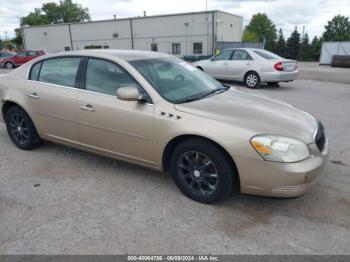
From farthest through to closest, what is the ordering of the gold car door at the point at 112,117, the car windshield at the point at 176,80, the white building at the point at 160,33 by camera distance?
the white building at the point at 160,33
the car windshield at the point at 176,80
the gold car door at the point at 112,117

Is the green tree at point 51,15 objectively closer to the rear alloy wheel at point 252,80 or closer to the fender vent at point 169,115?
the rear alloy wheel at point 252,80

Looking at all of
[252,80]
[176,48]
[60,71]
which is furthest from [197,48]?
[60,71]

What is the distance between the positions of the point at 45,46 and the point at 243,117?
46398 millimetres

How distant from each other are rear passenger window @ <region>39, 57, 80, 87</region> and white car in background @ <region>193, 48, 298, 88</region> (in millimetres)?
8081

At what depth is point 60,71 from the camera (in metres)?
4.16

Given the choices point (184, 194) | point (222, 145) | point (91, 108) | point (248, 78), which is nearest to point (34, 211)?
point (91, 108)

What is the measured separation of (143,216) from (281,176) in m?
1.36

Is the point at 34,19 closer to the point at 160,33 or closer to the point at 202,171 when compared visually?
the point at 160,33

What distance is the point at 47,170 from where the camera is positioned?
4.07 metres

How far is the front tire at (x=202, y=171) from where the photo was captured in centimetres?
298

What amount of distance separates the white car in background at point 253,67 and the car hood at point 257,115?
24.4ft

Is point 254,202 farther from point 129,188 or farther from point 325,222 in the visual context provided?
point 129,188

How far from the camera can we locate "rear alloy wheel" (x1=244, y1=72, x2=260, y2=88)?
11.0m

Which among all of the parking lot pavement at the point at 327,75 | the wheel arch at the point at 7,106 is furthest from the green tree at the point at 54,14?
the wheel arch at the point at 7,106
